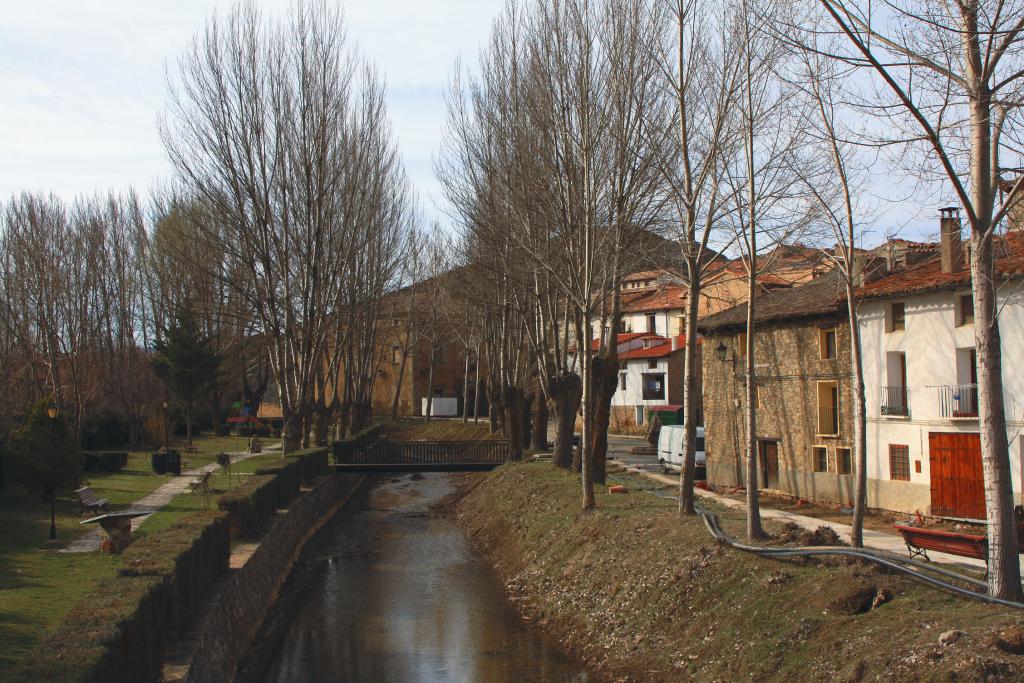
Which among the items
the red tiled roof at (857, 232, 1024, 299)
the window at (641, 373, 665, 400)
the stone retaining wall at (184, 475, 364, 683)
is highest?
the red tiled roof at (857, 232, 1024, 299)

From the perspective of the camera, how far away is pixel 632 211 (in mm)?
20438

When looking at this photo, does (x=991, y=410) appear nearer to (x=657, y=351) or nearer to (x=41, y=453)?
(x=41, y=453)

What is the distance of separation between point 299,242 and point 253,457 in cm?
1190

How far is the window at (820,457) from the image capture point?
27.5 metres

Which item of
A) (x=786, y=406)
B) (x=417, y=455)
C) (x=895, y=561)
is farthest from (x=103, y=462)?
(x=895, y=561)

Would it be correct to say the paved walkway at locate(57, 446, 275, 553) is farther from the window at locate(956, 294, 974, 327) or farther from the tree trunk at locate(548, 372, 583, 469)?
the window at locate(956, 294, 974, 327)

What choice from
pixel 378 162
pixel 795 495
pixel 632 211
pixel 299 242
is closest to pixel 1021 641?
pixel 632 211

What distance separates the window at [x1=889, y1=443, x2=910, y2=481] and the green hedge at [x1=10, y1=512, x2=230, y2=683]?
57.9 ft

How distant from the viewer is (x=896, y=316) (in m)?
25.0

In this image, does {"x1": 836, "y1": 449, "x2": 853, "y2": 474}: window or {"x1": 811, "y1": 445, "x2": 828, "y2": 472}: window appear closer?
{"x1": 836, "y1": 449, "x2": 853, "y2": 474}: window

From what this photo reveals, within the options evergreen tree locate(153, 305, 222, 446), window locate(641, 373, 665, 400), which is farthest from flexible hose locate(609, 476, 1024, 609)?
window locate(641, 373, 665, 400)

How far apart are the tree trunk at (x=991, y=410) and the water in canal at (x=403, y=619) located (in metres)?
6.64

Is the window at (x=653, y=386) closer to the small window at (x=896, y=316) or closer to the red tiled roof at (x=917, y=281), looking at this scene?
the red tiled roof at (x=917, y=281)

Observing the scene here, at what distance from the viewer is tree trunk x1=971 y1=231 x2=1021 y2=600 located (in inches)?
352
